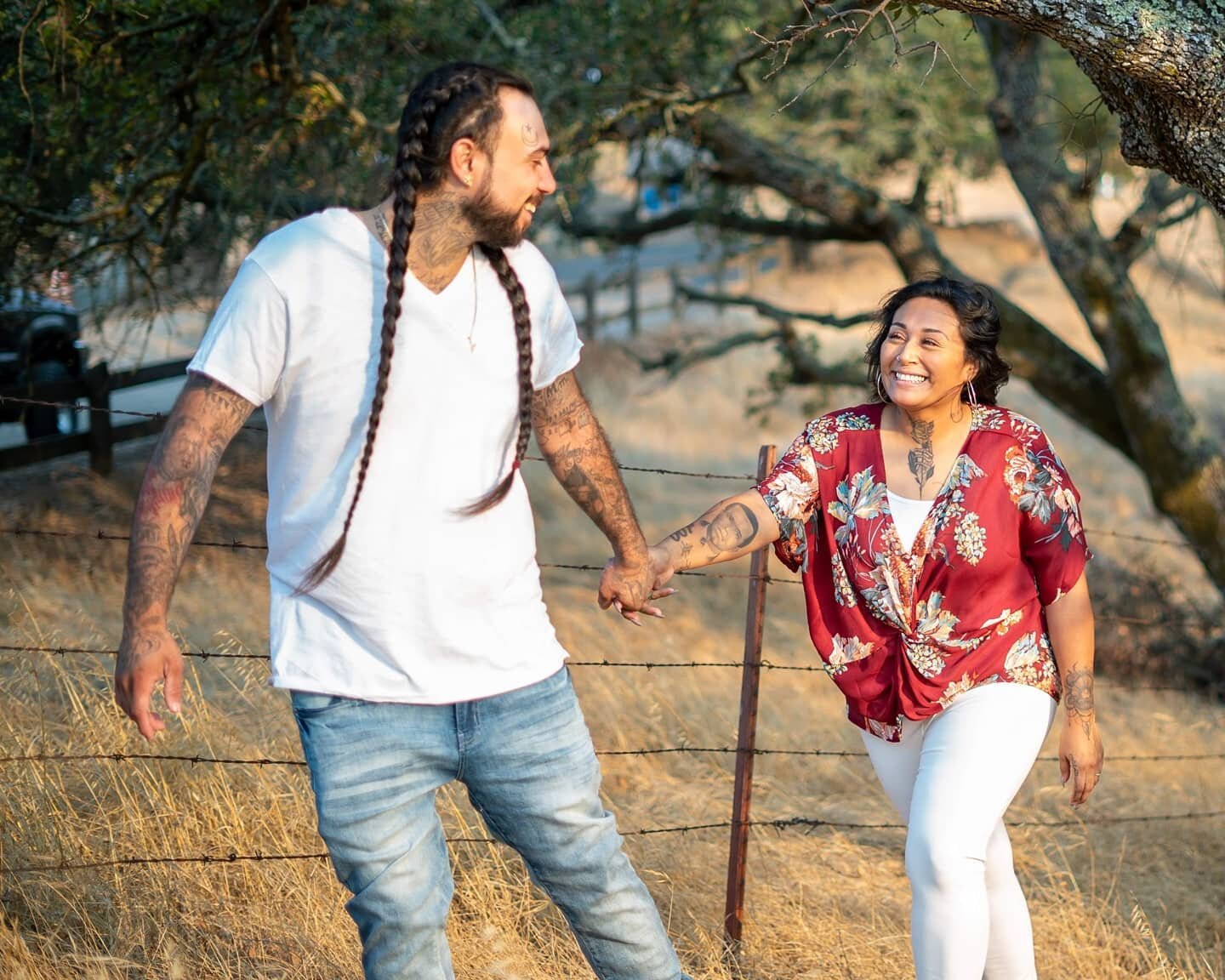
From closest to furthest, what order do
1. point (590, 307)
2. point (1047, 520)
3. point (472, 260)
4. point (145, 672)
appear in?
point (145, 672) → point (472, 260) → point (1047, 520) → point (590, 307)

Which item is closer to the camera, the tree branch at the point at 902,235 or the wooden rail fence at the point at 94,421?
the tree branch at the point at 902,235

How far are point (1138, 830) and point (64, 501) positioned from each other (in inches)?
292

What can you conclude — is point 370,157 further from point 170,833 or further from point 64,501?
point 170,833

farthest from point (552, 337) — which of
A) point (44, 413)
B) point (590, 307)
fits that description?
point (590, 307)

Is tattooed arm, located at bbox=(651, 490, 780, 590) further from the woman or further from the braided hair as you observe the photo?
the braided hair

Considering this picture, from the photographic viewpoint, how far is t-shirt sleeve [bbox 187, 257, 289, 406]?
7.32ft

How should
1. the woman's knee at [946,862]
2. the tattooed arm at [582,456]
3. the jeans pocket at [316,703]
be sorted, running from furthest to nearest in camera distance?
the woman's knee at [946,862]
the tattooed arm at [582,456]
the jeans pocket at [316,703]

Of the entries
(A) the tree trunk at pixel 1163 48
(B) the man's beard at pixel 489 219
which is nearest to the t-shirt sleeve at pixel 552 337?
(B) the man's beard at pixel 489 219

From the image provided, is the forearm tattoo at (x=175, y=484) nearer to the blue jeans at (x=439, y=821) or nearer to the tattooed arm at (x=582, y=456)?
the blue jeans at (x=439, y=821)

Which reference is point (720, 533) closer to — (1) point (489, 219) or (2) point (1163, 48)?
(1) point (489, 219)

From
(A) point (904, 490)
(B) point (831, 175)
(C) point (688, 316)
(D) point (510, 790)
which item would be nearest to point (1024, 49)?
(B) point (831, 175)

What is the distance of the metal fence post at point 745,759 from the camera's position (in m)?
4.05

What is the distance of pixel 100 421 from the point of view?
10.0 metres

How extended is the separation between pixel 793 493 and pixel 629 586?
1.86ft
